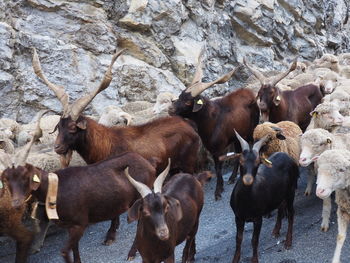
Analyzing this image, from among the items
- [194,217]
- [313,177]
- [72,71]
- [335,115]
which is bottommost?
[72,71]

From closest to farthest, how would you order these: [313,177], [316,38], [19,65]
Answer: [313,177] < [19,65] < [316,38]

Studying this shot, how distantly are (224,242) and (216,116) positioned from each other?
8.78 feet

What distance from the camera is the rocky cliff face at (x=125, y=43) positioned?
12.2m

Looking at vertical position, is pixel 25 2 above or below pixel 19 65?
above

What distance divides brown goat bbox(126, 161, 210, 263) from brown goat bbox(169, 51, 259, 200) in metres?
2.71

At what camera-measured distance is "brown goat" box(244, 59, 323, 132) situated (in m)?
8.57

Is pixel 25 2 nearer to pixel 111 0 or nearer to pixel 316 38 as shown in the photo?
pixel 111 0

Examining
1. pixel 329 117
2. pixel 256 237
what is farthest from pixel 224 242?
pixel 329 117

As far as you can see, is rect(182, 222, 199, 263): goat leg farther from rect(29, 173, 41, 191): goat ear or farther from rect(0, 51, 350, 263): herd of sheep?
rect(29, 173, 41, 191): goat ear

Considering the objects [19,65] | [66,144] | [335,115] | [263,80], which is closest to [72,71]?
[19,65]

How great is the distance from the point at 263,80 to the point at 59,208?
5.20m

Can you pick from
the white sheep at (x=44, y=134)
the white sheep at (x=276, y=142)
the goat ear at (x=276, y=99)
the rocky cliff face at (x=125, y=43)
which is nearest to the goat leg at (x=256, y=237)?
the white sheep at (x=276, y=142)

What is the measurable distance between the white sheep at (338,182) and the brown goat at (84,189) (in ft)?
7.01

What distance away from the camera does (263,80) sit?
29.6ft
